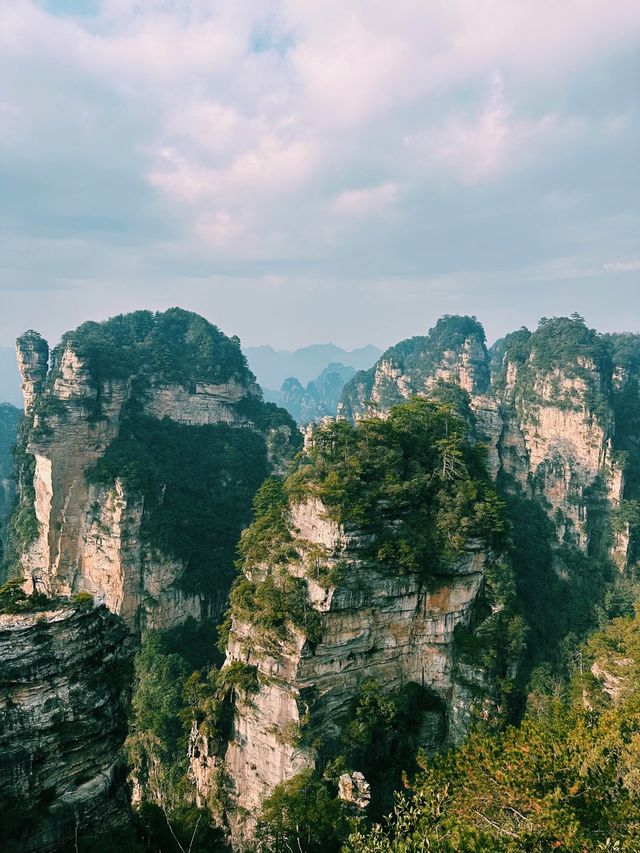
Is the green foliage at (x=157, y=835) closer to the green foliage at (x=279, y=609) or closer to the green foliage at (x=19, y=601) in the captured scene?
the green foliage at (x=19, y=601)

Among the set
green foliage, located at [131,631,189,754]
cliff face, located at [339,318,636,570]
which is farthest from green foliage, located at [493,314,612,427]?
green foliage, located at [131,631,189,754]

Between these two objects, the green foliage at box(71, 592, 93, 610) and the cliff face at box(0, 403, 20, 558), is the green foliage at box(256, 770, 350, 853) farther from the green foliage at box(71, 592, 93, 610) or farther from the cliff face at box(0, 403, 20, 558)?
the cliff face at box(0, 403, 20, 558)

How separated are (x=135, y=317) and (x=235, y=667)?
4694 cm

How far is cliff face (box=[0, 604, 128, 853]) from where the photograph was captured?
1330 centimetres

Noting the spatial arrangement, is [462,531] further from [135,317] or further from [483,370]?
[483,370]

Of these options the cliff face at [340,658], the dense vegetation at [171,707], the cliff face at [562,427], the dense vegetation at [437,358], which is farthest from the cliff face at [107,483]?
the dense vegetation at [437,358]

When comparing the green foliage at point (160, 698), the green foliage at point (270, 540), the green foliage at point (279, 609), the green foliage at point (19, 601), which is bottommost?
the green foliage at point (160, 698)

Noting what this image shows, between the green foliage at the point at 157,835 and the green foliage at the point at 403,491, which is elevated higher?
the green foliage at the point at 403,491

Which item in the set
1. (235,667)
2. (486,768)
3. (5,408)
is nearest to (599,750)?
(486,768)

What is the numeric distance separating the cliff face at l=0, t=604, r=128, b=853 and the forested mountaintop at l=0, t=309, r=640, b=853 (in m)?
0.29

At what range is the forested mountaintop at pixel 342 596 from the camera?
14.0 m

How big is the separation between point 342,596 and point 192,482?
85.6 feet

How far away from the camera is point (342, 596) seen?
21141 mm

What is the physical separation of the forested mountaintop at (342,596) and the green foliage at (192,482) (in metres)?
0.21
